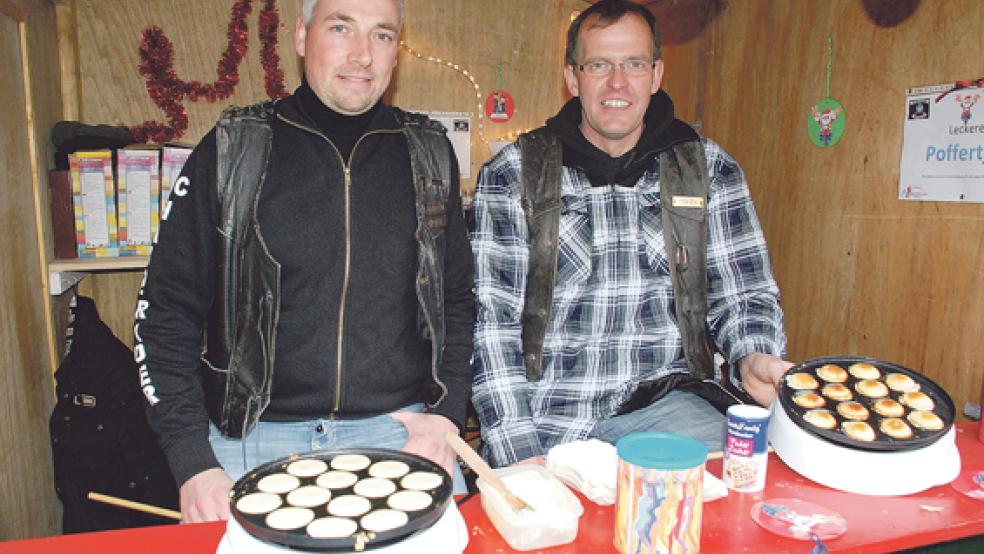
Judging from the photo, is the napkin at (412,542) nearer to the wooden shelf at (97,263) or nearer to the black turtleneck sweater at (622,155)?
the black turtleneck sweater at (622,155)

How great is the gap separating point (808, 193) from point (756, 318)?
3.41ft

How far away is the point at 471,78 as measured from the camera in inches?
117

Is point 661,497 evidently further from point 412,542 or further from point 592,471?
point 412,542

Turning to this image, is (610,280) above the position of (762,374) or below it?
→ above

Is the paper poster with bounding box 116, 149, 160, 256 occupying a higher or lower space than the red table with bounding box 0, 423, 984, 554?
higher

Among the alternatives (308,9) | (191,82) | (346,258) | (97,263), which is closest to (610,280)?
(346,258)

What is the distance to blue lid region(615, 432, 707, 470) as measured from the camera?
3.06ft

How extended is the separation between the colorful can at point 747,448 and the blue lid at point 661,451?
20 centimetres

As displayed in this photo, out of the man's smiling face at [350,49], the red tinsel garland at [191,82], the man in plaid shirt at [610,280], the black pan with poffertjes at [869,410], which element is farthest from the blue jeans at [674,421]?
the red tinsel garland at [191,82]

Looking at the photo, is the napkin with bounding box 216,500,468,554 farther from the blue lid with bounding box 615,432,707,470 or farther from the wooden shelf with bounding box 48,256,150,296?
the wooden shelf with bounding box 48,256,150,296

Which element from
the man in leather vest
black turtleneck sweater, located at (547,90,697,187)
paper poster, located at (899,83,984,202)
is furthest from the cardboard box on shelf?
paper poster, located at (899,83,984,202)

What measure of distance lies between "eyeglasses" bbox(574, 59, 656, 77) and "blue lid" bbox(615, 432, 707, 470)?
1.14 metres

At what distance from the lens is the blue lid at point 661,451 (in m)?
0.93

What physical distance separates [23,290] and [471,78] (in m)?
1.84
